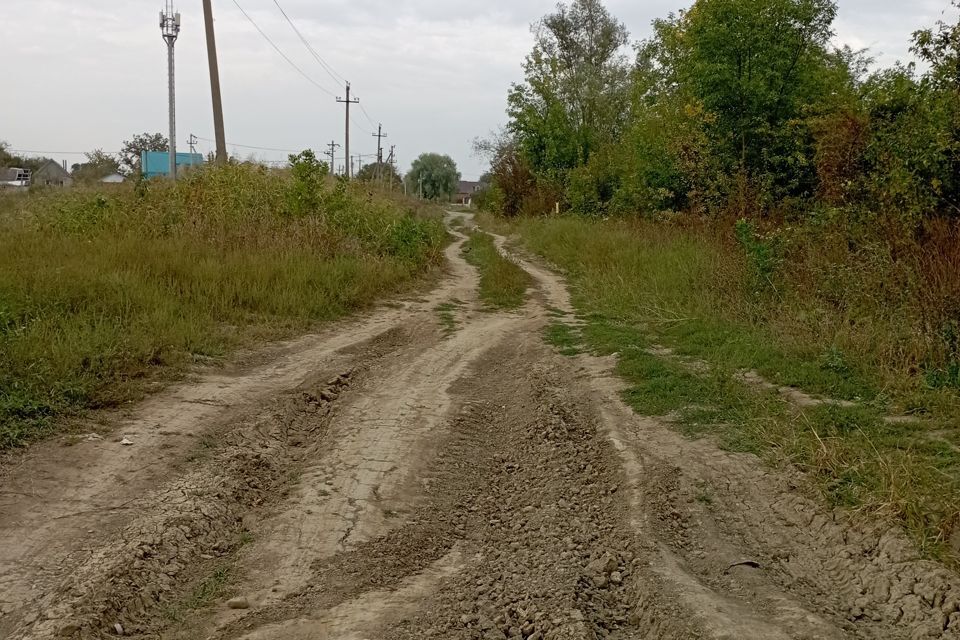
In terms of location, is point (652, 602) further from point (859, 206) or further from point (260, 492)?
point (859, 206)

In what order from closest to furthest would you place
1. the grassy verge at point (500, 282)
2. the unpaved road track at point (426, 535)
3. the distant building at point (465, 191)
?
the unpaved road track at point (426, 535)
the grassy verge at point (500, 282)
the distant building at point (465, 191)

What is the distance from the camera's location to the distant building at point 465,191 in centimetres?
11291

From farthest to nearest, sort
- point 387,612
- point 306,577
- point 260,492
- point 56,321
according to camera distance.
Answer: point 56,321, point 260,492, point 306,577, point 387,612

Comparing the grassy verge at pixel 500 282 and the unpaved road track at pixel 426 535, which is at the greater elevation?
the grassy verge at pixel 500 282

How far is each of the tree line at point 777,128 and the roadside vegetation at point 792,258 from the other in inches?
1.5

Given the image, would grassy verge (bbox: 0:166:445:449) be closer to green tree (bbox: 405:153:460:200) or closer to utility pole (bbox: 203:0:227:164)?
utility pole (bbox: 203:0:227:164)

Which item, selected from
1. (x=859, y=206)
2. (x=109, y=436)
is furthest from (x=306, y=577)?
(x=859, y=206)

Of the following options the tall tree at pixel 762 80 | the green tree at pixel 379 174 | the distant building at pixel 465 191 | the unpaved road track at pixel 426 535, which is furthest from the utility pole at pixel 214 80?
the distant building at pixel 465 191

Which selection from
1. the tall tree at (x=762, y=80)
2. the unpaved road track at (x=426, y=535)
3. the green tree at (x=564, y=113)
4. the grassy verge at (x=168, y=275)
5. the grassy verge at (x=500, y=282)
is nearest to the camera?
the unpaved road track at (x=426, y=535)

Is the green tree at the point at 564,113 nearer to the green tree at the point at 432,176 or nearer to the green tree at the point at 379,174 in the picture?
the green tree at the point at 379,174

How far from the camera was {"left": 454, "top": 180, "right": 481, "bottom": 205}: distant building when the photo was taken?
11291 cm

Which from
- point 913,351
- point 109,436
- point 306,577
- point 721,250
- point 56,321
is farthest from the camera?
point 721,250

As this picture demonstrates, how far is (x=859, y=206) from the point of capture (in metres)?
9.29

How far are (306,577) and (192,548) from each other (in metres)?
0.71
